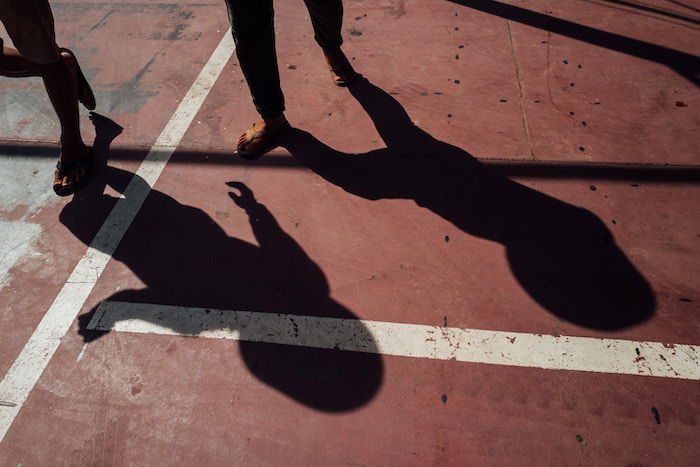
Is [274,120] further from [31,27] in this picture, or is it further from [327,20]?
[31,27]

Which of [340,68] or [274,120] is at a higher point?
[340,68]

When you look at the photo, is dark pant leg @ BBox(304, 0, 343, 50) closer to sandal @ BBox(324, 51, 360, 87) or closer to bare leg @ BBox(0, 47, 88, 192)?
sandal @ BBox(324, 51, 360, 87)

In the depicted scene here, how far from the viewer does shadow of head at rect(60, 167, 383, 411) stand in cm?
206

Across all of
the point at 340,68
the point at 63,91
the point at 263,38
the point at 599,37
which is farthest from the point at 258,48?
the point at 599,37

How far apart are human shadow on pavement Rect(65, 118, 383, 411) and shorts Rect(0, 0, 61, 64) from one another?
0.87 metres

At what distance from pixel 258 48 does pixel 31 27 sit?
1290 millimetres

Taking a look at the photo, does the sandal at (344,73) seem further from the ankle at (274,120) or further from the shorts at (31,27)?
the shorts at (31,27)

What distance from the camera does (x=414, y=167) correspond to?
9.46 ft

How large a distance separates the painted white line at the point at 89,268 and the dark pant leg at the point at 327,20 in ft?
3.71

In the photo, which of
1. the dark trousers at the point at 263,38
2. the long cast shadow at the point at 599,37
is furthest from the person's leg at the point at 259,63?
the long cast shadow at the point at 599,37

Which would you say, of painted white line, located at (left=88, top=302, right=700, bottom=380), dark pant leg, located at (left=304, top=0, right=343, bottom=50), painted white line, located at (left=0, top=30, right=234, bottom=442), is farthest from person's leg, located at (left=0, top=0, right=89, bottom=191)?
dark pant leg, located at (left=304, top=0, right=343, bottom=50)

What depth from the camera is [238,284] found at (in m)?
2.43

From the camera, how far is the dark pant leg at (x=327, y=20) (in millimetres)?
2918

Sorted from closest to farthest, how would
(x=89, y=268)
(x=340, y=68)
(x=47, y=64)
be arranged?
(x=89, y=268)
(x=47, y=64)
(x=340, y=68)
